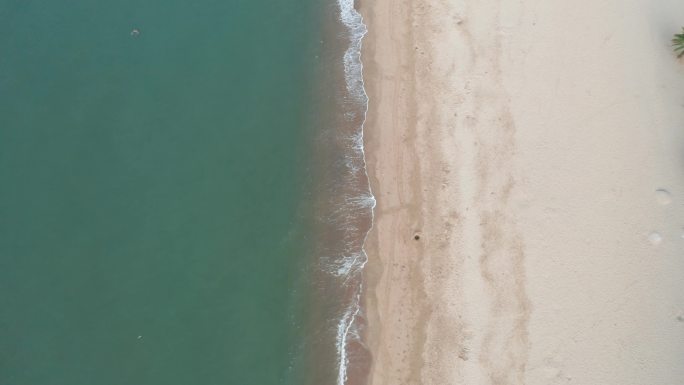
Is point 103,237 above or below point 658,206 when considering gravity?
below

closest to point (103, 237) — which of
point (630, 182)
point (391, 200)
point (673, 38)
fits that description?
point (391, 200)

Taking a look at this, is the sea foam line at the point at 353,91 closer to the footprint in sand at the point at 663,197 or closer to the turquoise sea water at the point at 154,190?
the turquoise sea water at the point at 154,190

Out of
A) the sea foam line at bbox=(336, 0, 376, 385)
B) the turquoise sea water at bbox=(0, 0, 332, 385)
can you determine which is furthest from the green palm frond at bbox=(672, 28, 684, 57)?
the turquoise sea water at bbox=(0, 0, 332, 385)

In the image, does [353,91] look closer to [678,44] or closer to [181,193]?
[181,193]

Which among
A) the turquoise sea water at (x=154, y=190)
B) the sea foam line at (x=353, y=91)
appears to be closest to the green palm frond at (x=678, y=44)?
the sea foam line at (x=353, y=91)

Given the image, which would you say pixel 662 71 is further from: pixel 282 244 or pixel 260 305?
pixel 260 305

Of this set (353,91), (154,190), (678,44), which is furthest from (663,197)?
(154,190)
